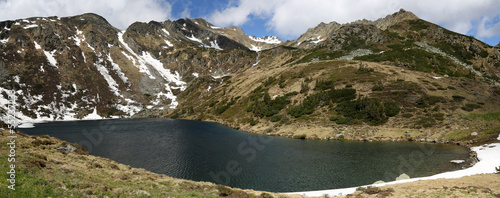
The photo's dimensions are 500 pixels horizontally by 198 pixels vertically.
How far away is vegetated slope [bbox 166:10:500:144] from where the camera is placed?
204 ft

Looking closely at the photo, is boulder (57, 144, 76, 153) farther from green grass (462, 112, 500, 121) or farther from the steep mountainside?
green grass (462, 112, 500, 121)

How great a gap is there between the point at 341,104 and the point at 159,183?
70.1 m

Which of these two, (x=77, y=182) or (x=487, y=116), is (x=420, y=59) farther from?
(x=77, y=182)

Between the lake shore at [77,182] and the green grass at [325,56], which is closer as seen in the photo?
the lake shore at [77,182]

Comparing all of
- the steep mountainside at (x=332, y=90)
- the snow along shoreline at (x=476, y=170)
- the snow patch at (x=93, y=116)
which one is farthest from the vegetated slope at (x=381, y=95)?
the snow patch at (x=93, y=116)

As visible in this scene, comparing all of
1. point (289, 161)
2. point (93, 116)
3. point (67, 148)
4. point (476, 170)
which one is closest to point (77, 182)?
point (67, 148)

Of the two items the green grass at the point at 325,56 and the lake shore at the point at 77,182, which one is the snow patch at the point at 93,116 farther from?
the lake shore at the point at 77,182

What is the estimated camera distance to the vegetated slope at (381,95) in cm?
6228

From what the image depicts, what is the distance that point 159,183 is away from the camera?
24438mm

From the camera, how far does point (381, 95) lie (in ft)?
260

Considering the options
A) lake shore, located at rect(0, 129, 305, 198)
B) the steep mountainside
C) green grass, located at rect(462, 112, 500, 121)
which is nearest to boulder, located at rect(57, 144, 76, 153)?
lake shore, located at rect(0, 129, 305, 198)

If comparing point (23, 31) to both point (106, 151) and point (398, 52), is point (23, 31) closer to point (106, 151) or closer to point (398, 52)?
point (106, 151)

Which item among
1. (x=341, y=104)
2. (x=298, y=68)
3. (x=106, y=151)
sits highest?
(x=298, y=68)

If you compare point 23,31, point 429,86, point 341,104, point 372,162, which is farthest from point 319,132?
point 23,31
